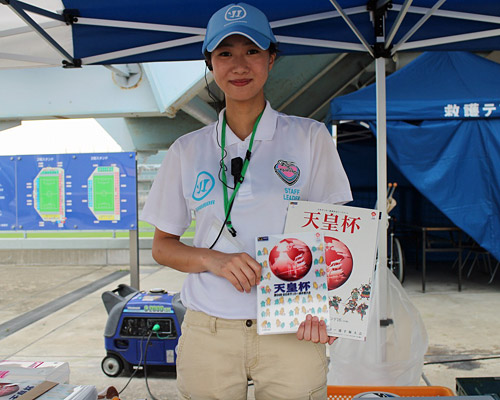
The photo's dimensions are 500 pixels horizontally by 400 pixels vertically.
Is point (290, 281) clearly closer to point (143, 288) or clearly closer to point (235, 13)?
point (235, 13)

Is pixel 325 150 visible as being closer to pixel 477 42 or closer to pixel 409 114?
pixel 477 42

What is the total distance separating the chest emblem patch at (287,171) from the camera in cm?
123

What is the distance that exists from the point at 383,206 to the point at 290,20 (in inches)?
58.5

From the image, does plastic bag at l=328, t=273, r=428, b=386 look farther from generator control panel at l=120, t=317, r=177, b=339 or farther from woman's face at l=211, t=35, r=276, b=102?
woman's face at l=211, t=35, r=276, b=102

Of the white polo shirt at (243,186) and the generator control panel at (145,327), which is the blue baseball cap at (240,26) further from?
the generator control panel at (145,327)

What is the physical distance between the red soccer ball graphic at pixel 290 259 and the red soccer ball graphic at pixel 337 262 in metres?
0.07

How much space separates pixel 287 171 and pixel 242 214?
18cm

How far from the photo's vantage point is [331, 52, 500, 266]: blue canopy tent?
5.70 metres

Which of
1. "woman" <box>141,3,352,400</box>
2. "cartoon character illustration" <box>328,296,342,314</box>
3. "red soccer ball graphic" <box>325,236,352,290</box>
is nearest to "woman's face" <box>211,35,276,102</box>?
"woman" <box>141,3,352,400</box>

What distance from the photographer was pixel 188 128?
8.30m

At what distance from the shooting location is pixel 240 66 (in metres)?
1.21

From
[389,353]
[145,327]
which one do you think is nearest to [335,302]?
[389,353]

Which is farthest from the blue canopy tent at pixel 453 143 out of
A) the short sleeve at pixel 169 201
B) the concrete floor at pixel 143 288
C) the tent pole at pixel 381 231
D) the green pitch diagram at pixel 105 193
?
the short sleeve at pixel 169 201

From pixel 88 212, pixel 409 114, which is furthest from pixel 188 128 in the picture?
pixel 409 114
